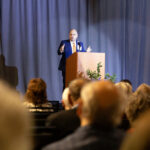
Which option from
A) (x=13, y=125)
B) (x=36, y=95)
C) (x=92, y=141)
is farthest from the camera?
(x=36, y=95)

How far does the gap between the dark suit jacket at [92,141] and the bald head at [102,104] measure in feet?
0.16

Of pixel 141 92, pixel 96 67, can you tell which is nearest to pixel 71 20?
pixel 96 67

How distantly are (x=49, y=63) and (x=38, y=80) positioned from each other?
4880mm

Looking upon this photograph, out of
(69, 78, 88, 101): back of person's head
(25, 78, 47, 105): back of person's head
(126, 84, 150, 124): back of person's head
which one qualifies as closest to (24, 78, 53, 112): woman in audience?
(25, 78, 47, 105): back of person's head

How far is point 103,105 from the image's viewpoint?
1.23 m

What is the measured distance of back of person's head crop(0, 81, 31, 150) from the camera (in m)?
0.67

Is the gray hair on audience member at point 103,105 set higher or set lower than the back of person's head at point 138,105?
higher

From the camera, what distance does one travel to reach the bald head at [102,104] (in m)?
1.23

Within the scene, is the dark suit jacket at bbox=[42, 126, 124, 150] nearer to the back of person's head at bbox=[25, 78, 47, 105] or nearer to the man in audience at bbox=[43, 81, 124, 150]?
the man in audience at bbox=[43, 81, 124, 150]

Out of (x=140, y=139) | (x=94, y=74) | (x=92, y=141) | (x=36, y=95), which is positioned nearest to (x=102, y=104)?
(x=92, y=141)

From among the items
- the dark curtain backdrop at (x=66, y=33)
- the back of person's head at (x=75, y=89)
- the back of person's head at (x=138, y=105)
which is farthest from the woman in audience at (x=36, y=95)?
the dark curtain backdrop at (x=66, y=33)

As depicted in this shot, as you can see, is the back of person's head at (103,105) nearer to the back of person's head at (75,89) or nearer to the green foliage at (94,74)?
the back of person's head at (75,89)

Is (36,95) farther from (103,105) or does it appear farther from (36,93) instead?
(103,105)

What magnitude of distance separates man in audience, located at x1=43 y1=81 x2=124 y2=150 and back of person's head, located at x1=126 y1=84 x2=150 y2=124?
73 cm
